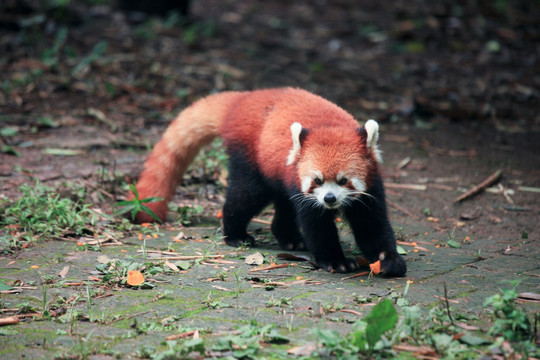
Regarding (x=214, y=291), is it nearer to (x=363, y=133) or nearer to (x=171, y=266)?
(x=171, y=266)

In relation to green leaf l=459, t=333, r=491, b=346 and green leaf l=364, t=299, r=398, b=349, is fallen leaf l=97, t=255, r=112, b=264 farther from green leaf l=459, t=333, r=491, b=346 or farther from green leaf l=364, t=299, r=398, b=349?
green leaf l=459, t=333, r=491, b=346

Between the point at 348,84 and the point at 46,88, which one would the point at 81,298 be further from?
the point at 348,84

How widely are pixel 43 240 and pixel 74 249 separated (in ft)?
0.98

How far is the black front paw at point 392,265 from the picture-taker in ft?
12.5

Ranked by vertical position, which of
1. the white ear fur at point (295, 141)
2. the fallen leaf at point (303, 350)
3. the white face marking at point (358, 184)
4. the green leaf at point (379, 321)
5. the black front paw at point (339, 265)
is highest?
the white ear fur at point (295, 141)

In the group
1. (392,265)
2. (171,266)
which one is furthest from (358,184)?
(171,266)

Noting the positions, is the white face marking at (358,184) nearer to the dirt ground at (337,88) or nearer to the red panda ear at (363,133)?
the red panda ear at (363,133)

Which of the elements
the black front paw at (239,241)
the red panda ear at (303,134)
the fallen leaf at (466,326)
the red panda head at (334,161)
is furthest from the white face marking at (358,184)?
the fallen leaf at (466,326)

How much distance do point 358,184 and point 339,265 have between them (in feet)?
1.79

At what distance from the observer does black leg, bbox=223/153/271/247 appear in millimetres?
4605

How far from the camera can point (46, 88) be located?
837cm

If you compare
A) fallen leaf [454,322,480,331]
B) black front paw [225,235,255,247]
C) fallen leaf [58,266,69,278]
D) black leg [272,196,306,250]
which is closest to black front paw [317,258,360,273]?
black leg [272,196,306,250]

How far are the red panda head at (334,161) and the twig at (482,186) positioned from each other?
5.95ft

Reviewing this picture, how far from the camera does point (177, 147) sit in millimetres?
5027
